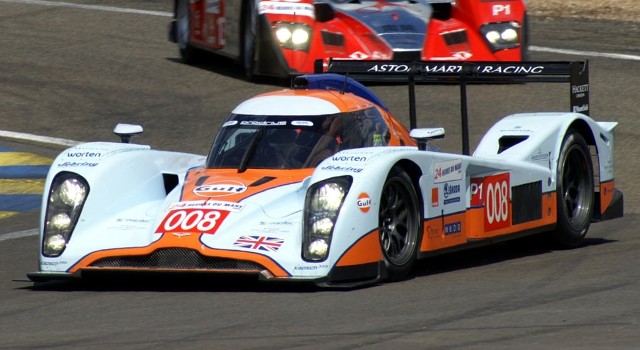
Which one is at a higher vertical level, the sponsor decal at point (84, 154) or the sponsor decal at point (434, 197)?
the sponsor decal at point (84, 154)

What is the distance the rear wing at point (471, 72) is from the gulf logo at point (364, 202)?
2.30m

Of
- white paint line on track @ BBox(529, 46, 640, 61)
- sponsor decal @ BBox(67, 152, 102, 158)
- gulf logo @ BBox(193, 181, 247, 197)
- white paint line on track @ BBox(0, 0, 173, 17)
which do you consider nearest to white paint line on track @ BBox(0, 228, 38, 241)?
sponsor decal @ BBox(67, 152, 102, 158)

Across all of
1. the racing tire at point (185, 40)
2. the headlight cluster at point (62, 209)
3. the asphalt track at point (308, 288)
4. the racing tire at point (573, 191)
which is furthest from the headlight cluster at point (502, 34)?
the headlight cluster at point (62, 209)

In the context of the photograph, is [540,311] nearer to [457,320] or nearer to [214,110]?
[457,320]

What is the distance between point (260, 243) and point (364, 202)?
63 cm

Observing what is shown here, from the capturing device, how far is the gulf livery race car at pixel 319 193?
26.9 ft

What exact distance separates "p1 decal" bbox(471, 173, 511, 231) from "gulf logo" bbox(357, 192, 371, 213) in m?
1.24

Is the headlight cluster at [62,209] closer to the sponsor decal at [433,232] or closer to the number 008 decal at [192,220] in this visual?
the number 008 decal at [192,220]

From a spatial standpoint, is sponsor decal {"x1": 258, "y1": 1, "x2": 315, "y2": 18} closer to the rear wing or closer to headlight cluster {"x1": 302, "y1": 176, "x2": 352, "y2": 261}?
the rear wing

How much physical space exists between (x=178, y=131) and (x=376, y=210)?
Result: 6.96 metres

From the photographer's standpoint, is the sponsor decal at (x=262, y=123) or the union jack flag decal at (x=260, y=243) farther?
the sponsor decal at (x=262, y=123)

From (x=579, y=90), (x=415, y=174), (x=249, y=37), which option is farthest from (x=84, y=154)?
(x=249, y=37)

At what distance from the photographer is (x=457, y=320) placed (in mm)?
7105

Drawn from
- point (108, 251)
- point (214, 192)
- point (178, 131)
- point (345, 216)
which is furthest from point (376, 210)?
point (178, 131)
